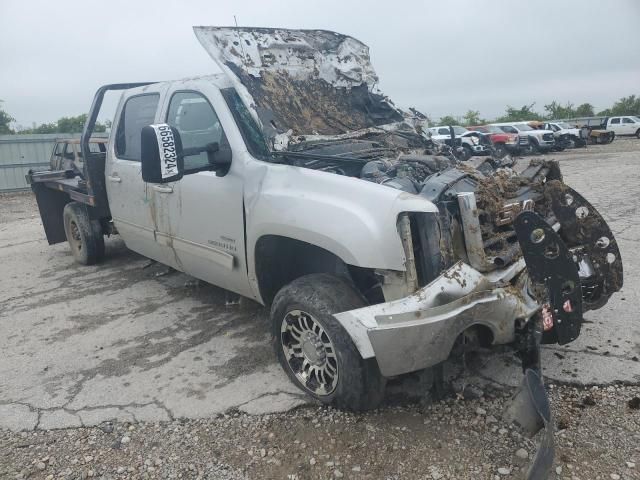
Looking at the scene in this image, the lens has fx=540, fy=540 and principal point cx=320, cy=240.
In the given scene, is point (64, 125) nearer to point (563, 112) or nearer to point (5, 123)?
point (5, 123)

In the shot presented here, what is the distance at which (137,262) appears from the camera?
21.1 feet

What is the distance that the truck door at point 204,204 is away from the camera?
3.54 metres

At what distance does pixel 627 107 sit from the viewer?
46.4 metres

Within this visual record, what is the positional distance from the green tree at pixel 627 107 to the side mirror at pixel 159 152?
51.3 meters

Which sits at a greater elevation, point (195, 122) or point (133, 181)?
point (195, 122)

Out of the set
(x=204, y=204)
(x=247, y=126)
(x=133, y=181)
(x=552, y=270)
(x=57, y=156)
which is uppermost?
(x=57, y=156)

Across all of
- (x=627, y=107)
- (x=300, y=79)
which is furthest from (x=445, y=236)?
(x=627, y=107)

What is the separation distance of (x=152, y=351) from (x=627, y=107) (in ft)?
171

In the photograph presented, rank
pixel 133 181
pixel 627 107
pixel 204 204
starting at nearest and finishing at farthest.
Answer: pixel 204 204, pixel 133 181, pixel 627 107

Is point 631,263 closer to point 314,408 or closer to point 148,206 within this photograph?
point 314,408

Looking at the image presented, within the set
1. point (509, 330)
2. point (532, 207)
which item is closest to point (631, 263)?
point (532, 207)

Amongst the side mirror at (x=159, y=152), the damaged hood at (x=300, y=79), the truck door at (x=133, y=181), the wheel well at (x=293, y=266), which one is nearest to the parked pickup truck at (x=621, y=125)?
the damaged hood at (x=300, y=79)

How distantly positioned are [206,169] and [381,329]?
166 cm

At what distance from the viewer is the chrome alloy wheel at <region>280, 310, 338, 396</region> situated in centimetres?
295
